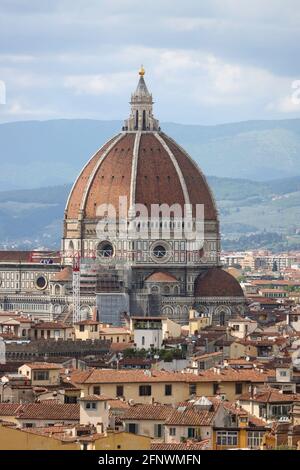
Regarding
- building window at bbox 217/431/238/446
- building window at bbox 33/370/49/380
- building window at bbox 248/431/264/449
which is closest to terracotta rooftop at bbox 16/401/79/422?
building window at bbox 217/431/238/446

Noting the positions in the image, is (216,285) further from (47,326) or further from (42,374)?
(42,374)

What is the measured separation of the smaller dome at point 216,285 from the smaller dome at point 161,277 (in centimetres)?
127

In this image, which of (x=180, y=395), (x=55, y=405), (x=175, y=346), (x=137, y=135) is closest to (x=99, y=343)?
(x=175, y=346)

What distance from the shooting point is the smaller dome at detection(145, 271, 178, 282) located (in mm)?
122625

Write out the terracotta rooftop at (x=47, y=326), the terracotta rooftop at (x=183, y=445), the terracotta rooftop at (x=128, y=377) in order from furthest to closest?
1. the terracotta rooftop at (x=47, y=326)
2. the terracotta rooftop at (x=128, y=377)
3. the terracotta rooftop at (x=183, y=445)

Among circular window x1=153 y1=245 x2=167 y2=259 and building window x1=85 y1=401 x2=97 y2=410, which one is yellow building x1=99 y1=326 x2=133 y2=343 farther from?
building window x1=85 y1=401 x2=97 y2=410

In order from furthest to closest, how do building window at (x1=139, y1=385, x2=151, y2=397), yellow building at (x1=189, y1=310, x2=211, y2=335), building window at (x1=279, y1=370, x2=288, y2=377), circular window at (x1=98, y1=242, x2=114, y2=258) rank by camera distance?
circular window at (x1=98, y1=242, x2=114, y2=258) → yellow building at (x1=189, y1=310, x2=211, y2=335) → building window at (x1=279, y1=370, x2=288, y2=377) → building window at (x1=139, y1=385, x2=151, y2=397)

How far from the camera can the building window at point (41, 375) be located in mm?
59875

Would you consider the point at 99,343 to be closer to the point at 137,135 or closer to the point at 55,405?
the point at 55,405

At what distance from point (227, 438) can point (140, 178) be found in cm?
8310

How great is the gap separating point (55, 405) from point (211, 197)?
79134 millimetres

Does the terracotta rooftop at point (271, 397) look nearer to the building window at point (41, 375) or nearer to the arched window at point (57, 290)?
the building window at point (41, 375)

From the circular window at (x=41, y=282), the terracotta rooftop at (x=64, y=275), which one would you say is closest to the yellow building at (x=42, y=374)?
the terracotta rooftop at (x=64, y=275)

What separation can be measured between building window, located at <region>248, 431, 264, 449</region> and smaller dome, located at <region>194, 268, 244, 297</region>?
77594 mm
